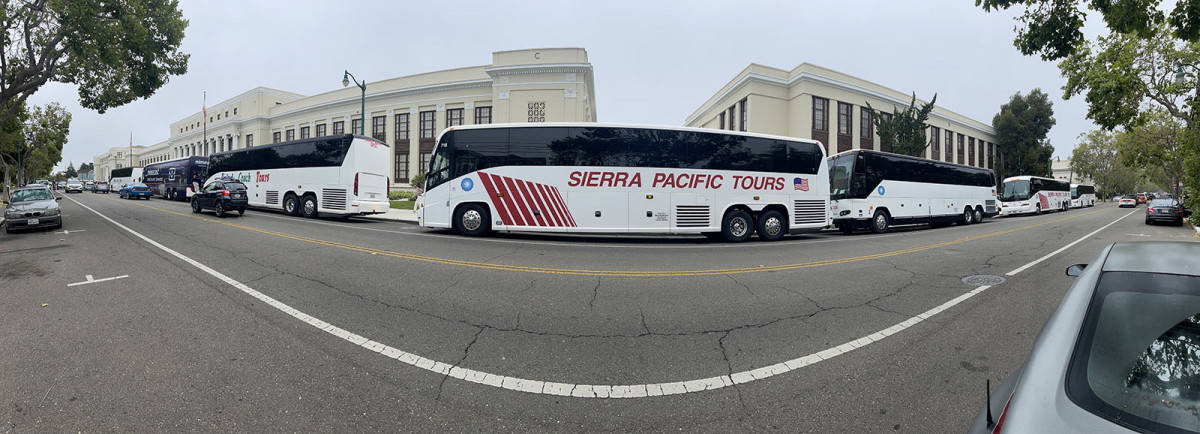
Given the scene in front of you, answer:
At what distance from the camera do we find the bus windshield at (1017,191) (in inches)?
1208

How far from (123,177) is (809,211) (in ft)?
227

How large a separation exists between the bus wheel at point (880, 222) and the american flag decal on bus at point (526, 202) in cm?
1199

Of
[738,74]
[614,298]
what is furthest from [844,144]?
[614,298]

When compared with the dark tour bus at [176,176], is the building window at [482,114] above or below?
above

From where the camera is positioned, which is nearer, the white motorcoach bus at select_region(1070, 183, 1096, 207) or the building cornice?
the building cornice

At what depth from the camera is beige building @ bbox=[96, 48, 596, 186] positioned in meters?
35.3

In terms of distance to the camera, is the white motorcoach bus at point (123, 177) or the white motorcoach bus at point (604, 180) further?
the white motorcoach bus at point (123, 177)

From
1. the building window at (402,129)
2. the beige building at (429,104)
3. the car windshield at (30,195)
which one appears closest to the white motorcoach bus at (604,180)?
the car windshield at (30,195)

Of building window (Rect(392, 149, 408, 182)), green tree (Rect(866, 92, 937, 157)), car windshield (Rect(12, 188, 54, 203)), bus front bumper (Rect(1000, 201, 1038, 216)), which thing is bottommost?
bus front bumper (Rect(1000, 201, 1038, 216))

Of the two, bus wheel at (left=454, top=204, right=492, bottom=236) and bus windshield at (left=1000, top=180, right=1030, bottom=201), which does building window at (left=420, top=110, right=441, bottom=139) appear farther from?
bus windshield at (left=1000, top=180, right=1030, bottom=201)

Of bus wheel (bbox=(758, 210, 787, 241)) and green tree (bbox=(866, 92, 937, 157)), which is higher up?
green tree (bbox=(866, 92, 937, 157))

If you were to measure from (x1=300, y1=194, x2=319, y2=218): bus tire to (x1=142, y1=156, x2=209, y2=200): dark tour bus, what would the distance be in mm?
17106

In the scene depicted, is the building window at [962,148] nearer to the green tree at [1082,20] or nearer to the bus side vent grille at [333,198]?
the green tree at [1082,20]

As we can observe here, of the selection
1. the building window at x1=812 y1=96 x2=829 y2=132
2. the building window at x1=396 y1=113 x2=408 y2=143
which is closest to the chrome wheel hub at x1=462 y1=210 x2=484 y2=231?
the building window at x1=812 y1=96 x2=829 y2=132
